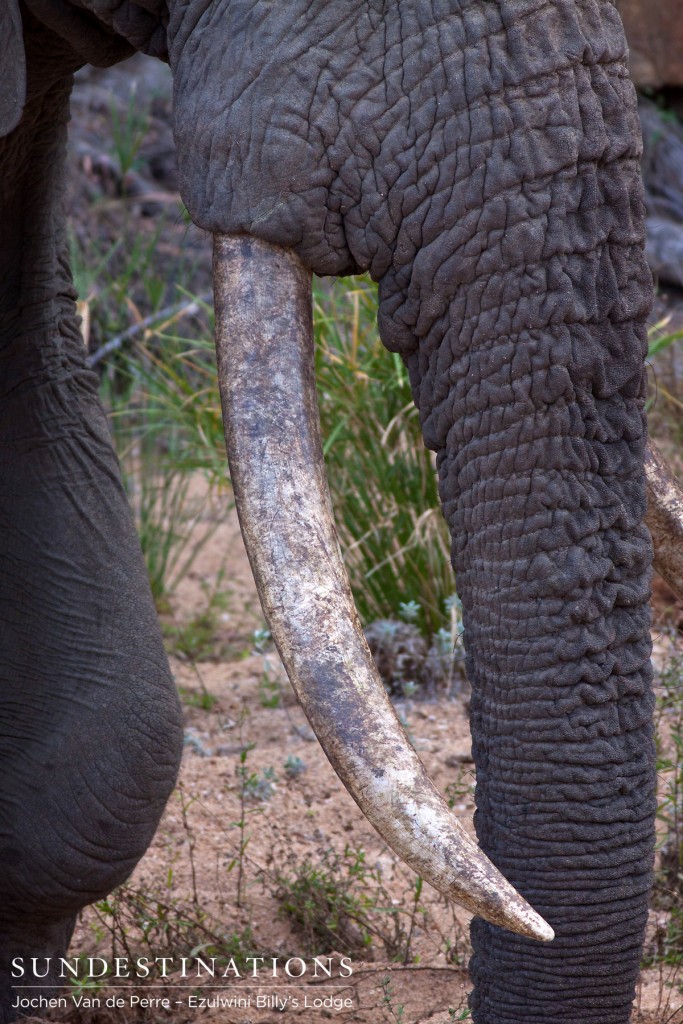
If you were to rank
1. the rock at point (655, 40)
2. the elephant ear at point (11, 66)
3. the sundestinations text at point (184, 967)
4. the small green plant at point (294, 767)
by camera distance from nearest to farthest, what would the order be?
the elephant ear at point (11, 66) → the sundestinations text at point (184, 967) → the small green plant at point (294, 767) → the rock at point (655, 40)

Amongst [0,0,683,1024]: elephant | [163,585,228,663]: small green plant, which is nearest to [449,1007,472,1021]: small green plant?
[0,0,683,1024]: elephant

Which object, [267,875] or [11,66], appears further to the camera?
[267,875]

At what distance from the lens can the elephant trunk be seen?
6.66 feet

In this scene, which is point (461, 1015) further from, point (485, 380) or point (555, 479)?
point (485, 380)

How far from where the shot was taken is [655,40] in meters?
10.4

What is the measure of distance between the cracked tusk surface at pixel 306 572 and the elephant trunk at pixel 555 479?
0.18 metres

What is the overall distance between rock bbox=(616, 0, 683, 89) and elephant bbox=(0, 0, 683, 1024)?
28.8 ft

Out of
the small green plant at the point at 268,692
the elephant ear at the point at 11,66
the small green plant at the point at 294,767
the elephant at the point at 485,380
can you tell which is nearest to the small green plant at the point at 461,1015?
the elephant at the point at 485,380

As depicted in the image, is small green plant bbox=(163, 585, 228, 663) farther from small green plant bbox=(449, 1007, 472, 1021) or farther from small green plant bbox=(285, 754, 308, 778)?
small green plant bbox=(449, 1007, 472, 1021)

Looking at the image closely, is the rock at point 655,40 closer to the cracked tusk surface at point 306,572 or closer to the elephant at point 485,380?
the elephant at point 485,380

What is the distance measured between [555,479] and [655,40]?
9269mm

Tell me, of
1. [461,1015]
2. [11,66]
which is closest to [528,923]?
[461,1015]

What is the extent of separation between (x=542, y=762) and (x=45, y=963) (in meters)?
1.75

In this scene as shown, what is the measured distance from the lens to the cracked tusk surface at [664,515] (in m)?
2.42
